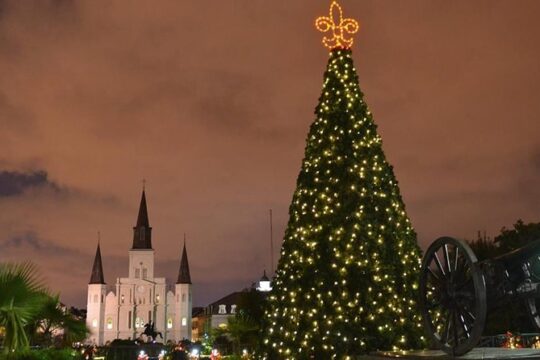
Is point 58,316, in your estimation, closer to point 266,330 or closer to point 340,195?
point 266,330

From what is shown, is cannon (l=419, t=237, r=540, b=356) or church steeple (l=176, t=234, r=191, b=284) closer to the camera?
cannon (l=419, t=237, r=540, b=356)

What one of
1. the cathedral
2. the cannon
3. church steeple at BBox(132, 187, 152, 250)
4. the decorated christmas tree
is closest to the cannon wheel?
the cannon

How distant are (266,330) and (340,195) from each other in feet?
11.7

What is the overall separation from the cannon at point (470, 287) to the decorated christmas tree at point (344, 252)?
428cm

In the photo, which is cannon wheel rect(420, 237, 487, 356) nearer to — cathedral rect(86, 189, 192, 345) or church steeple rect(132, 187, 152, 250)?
cathedral rect(86, 189, 192, 345)

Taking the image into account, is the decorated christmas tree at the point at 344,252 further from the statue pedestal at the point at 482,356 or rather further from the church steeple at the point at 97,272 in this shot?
the church steeple at the point at 97,272

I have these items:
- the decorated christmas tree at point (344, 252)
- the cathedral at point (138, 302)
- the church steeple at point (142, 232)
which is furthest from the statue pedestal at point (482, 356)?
the church steeple at point (142, 232)

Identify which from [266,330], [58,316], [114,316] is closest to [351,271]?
[266,330]

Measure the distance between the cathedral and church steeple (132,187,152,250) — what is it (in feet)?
4.41

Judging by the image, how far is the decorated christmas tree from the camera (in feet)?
45.8

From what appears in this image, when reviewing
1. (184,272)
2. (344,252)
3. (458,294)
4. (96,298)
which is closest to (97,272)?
(96,298)

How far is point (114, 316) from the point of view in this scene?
4860 inches

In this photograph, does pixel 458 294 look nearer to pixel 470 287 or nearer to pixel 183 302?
pixel 470 287

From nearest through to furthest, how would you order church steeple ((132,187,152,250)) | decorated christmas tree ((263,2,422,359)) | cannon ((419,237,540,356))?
cannon ((419,237,540,356))
decorated christmas tree ((263,2,422,359))
church steeple ((132,187,152,250))
